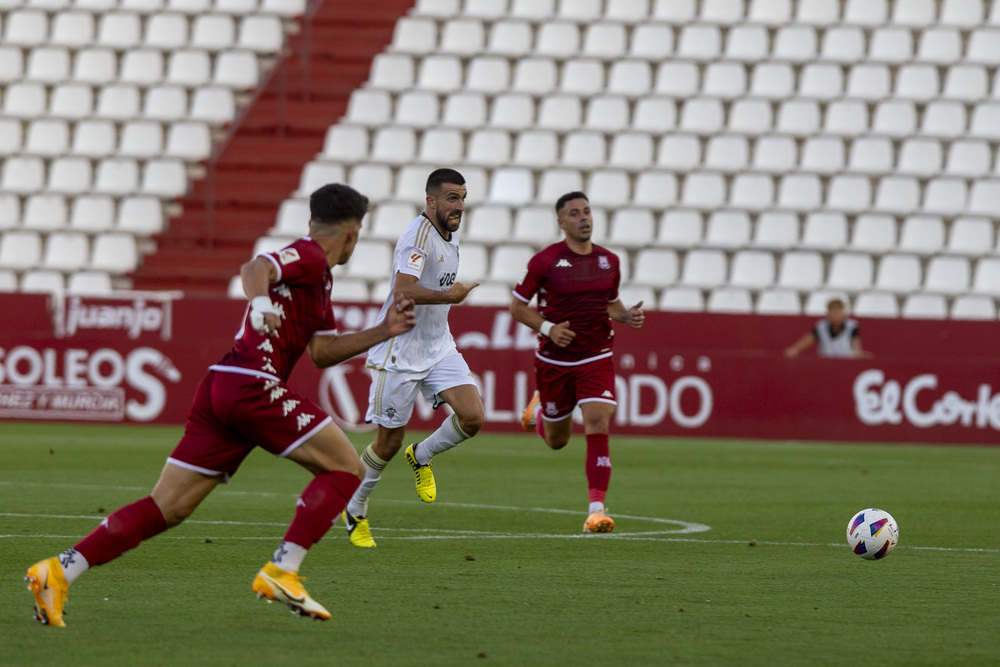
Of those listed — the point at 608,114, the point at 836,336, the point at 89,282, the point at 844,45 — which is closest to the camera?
the point at 836,336

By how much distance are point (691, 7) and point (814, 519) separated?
Result: 16.4 metres

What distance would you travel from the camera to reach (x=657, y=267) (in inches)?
858

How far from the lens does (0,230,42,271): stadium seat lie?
2322 cm

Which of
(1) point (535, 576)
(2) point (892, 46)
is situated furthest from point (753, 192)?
(1) point (535, 576)

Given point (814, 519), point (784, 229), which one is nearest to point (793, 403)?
point (784, 229)

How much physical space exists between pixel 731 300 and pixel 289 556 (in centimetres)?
1598

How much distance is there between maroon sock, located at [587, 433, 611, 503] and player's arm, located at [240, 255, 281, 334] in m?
4.34

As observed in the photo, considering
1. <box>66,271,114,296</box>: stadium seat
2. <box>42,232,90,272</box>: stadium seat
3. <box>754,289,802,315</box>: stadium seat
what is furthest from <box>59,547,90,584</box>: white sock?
<box>42,232,90,272</box>: stadium seat

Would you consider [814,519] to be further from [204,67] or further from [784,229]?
[204,67]

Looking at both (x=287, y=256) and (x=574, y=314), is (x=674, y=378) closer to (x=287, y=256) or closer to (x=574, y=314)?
(x=574, y=314)

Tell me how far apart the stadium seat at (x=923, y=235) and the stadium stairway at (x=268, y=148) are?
9087 mm

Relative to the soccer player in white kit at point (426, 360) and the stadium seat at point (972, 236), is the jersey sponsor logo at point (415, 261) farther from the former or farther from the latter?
the stadium seat at point (972, 236)

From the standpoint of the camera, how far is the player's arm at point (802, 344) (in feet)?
63.5

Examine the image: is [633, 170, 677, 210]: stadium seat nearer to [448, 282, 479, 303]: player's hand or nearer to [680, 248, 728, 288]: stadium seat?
[680, 248, 728, 288]: stadium seat
